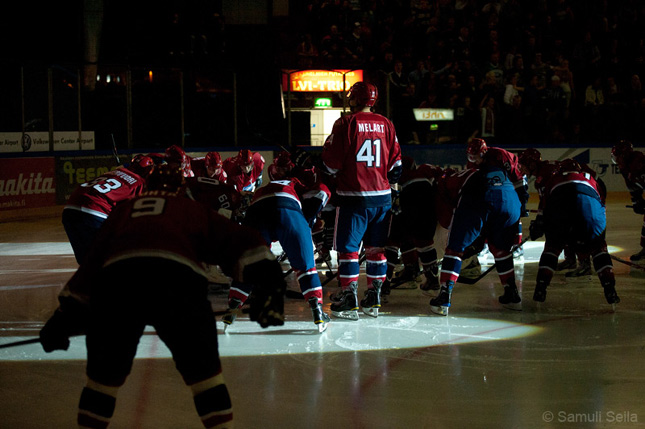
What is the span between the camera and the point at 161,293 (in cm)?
279

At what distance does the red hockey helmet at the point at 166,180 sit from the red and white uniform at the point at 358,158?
9.40ft

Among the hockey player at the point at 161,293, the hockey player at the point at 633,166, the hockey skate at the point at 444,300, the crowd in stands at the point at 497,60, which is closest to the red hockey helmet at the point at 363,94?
the hockey skate at the point at 444,300

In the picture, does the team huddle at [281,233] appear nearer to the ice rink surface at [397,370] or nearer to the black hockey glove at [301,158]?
the black hockey glove at [301,158]

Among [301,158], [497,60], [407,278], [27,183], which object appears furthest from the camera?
[497,60]

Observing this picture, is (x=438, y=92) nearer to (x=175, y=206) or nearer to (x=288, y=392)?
(x=288, y=392)

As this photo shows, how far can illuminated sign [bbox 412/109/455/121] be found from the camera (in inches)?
570

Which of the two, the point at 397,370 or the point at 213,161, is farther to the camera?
the point at 213,161

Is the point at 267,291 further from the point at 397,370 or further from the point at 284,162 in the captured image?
the point at 284,162

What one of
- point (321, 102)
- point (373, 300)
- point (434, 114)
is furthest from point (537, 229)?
point (321, 102)

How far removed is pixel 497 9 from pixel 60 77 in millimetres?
8648

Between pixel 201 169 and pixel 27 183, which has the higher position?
pixel 201 169

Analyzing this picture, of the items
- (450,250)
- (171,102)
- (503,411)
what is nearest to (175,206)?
(503,411)

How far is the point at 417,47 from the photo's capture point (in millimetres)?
15617

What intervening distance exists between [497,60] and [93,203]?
432 inches
